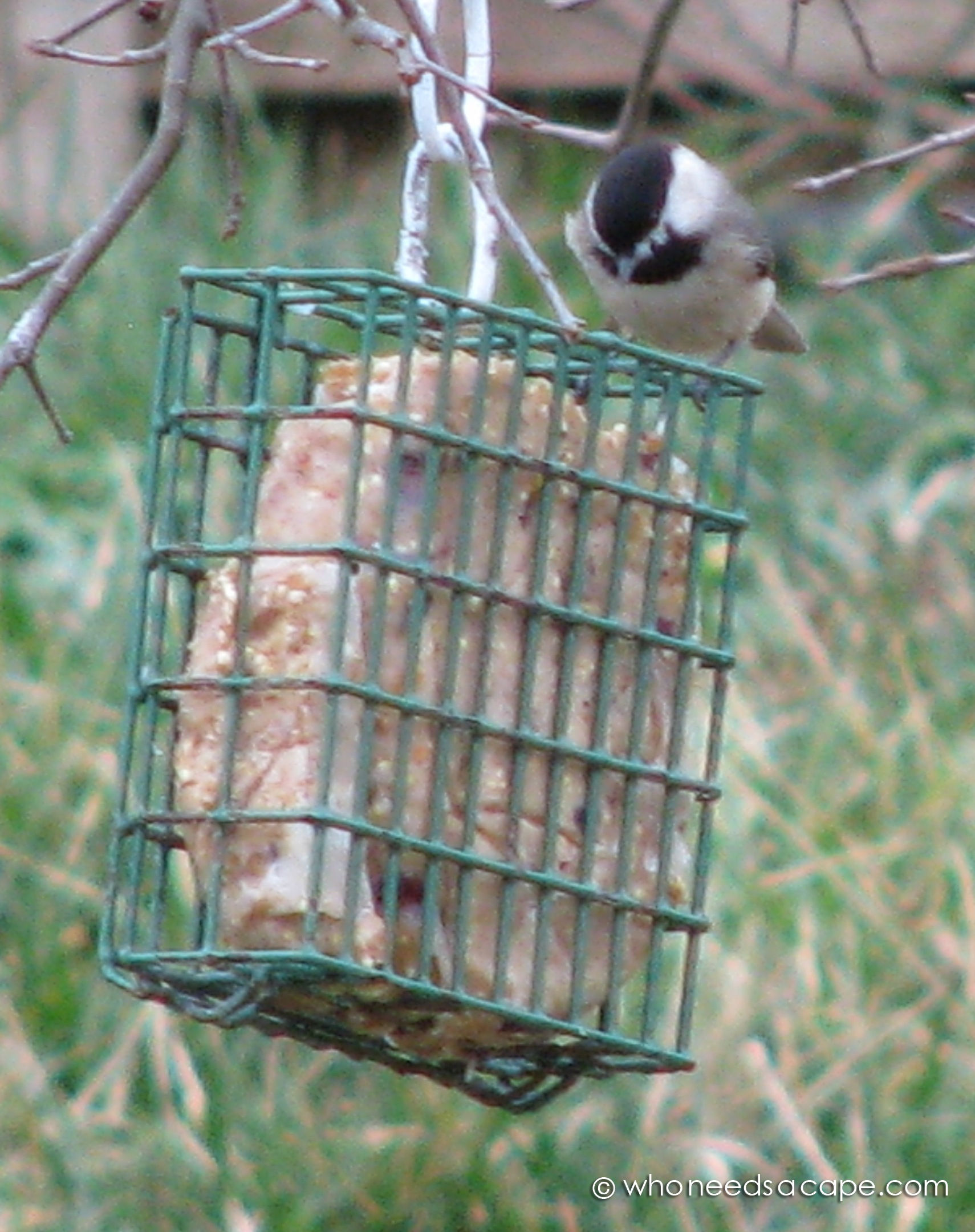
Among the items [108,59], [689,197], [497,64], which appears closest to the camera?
[108,59]

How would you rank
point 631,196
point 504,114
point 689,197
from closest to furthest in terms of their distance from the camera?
point 504,114 → point 631,196 → point 689,197

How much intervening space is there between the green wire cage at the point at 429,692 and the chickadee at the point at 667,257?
0.97 meters

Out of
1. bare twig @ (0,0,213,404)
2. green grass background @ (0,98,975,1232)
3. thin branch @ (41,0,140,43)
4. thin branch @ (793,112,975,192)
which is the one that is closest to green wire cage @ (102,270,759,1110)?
bare twig @ (0,0,213,404)

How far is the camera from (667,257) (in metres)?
3.59

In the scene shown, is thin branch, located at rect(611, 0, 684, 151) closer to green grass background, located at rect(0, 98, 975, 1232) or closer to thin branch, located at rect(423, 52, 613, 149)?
thin branch, located at rect(423, 52, 613, 149)

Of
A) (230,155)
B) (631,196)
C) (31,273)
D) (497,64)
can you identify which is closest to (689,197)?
(631,196)

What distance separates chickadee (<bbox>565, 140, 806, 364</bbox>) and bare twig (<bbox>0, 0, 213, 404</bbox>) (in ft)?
3.69

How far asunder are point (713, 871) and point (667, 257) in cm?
148

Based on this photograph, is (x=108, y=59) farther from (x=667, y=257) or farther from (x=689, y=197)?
(x=689, y=197)

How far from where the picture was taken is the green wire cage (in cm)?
233

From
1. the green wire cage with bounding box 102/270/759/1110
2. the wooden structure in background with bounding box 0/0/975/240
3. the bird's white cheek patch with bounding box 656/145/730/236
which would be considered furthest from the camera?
the wooden structure in background with bounding box 0/0/975/240

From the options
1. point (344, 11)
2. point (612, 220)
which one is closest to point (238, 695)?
point (344, 11)

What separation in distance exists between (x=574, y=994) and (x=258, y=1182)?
1742mm

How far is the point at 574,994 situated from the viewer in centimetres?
247
